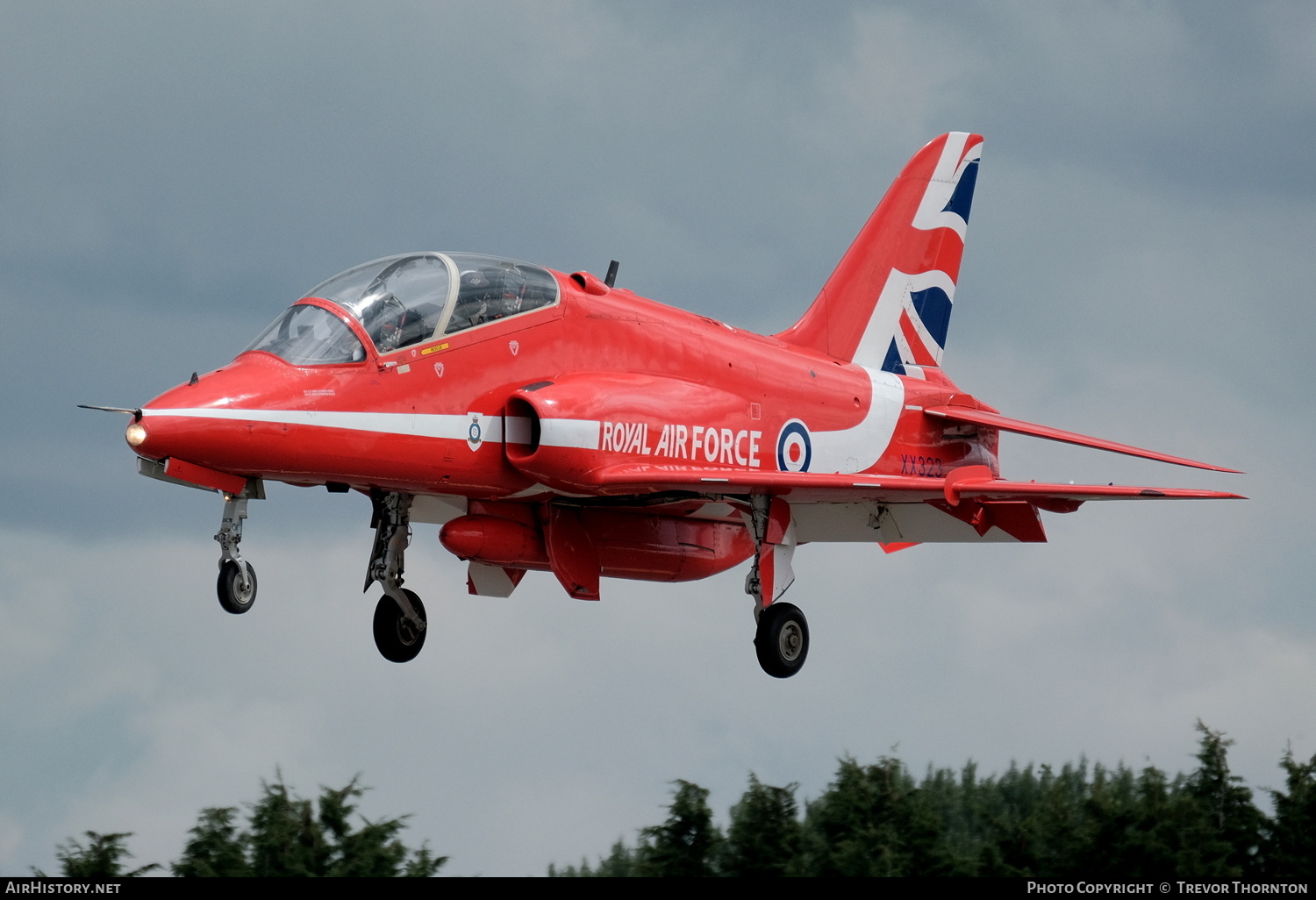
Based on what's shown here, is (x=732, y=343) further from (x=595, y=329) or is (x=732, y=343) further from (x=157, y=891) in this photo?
(x=157, y=891)

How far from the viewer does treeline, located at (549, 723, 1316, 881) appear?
19266 mm

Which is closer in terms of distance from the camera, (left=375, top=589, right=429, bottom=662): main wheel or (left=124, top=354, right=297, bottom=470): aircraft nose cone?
(left=124, top=354, right=297, bottom=470): aircraft nose cone

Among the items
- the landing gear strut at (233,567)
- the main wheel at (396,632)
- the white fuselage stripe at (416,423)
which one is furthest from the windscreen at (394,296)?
the main wheel at (396,632)

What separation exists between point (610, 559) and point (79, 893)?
733cm

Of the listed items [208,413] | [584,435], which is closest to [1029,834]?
[584,435]

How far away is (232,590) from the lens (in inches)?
602

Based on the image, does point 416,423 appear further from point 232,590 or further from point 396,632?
point 396,632

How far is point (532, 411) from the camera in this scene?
1681 centimetres

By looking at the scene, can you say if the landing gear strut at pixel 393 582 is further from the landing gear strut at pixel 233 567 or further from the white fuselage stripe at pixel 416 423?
the landing gear strut at pixel 233 567

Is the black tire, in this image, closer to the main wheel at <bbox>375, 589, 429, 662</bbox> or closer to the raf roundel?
the main wheel at <bbox>375, 589, 429, 662</bbox>

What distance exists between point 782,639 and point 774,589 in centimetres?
56

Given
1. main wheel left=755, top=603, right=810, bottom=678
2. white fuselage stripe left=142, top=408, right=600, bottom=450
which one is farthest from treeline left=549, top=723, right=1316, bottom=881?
white fuselage stripe left=142, top=408, right=600, bottom=450

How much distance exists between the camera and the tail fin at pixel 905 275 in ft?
74.2

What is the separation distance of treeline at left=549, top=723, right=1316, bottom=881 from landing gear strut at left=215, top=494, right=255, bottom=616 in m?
5.89
